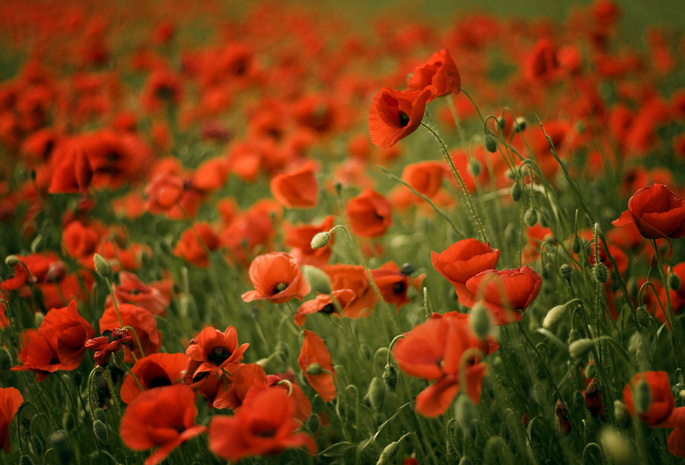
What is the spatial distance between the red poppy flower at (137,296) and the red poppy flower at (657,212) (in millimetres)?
1245

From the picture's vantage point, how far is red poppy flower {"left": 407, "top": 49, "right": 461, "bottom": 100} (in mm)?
1150

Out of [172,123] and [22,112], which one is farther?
[172,123]

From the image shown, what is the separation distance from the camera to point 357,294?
134cm

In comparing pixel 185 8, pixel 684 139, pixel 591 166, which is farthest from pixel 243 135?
pixel 185 8

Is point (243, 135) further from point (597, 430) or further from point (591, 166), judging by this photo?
point (597, 430)

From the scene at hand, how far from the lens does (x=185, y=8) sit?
836 cm

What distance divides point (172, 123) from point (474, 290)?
13.1ft

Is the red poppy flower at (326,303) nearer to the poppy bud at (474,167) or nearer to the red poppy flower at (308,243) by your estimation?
the red poppy flower at (308,243)

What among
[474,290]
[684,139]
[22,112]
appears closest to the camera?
[474,290]

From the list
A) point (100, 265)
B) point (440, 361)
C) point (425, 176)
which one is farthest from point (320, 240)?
point (425, 176)

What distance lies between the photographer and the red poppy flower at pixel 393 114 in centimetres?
106

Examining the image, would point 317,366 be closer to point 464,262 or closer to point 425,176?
point 464,262

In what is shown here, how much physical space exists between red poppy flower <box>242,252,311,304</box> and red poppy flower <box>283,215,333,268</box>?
23 cm

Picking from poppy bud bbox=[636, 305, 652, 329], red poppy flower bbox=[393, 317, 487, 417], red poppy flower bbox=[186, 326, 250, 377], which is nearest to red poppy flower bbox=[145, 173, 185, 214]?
red poppy flower bbox=[186, 326, 250, 377]
